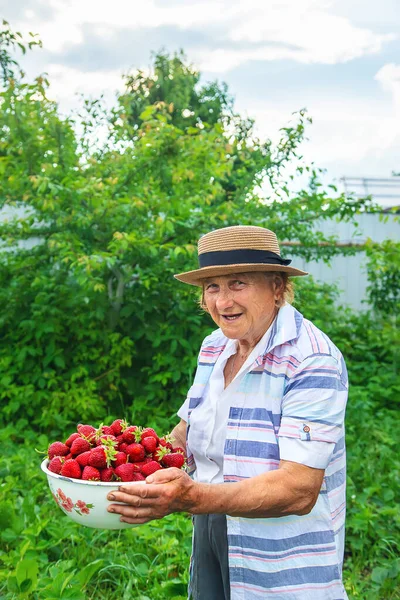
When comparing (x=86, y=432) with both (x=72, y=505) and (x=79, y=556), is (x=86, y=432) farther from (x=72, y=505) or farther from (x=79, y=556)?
(x=79, y=556)

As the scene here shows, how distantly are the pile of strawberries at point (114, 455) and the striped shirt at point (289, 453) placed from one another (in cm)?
19

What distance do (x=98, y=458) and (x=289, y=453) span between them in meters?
0.49

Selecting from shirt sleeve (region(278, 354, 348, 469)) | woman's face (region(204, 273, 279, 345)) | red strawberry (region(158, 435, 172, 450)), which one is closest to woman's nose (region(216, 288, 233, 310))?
woman's face (region(204, 273, 279, 345))

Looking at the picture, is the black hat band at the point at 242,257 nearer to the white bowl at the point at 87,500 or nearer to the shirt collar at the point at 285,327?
the shirt collar at the point at 285,327

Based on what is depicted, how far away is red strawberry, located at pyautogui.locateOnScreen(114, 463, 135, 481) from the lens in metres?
1.65

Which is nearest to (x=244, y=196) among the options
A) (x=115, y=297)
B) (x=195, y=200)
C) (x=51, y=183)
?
(x=195, y=200)

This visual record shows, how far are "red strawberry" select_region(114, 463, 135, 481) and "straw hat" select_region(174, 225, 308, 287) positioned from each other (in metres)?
0.59

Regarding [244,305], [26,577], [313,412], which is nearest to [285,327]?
[244,305]

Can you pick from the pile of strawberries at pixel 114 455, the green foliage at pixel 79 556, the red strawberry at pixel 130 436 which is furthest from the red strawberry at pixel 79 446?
the green foliage at pixel 79 556

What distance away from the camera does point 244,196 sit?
593 centimetres

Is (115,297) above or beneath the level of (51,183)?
→ beneath

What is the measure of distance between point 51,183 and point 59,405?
5.65 feet

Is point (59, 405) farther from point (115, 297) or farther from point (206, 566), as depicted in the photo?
point (206, 566)

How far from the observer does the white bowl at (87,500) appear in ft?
5.37
